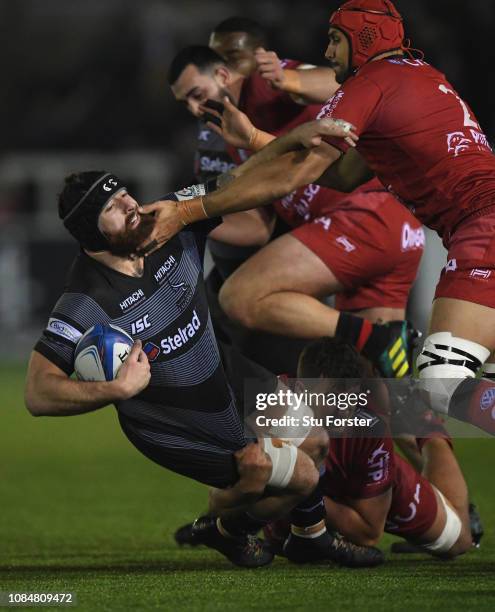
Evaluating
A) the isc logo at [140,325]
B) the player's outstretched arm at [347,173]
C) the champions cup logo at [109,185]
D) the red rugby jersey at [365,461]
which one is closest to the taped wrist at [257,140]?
the player's outstretched arm at [347,173]

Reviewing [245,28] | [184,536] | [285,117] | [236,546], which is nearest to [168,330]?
[236,546]

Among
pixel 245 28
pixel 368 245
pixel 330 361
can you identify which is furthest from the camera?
pixel 245 28

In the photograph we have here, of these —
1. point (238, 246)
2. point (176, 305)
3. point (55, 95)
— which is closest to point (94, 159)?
point (55, 95)

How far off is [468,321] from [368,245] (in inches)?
89.1

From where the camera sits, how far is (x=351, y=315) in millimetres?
7613

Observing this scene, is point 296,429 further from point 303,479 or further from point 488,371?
point 488,371

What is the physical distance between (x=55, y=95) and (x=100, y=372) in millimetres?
23359

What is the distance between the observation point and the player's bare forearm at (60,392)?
18.1 feet

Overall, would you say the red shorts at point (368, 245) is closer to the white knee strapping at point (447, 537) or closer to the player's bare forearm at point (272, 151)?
the player's bare forearm at point (272, 151)

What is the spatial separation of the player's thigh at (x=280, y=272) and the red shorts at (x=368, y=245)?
0.18ft

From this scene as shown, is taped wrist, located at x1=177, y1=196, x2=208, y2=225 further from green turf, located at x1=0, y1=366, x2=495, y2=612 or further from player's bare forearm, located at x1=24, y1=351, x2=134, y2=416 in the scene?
green turf, located at x1=0, y1=366, x2=495, y2=612

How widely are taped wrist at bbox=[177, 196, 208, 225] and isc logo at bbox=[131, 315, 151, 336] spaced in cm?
46

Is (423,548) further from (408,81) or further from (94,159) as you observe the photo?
(94,159)

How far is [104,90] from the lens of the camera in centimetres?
2780
